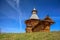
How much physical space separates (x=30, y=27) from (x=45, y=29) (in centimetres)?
395

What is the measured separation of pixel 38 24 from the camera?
130 feet

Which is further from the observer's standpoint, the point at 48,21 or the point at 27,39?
the point at 48,21

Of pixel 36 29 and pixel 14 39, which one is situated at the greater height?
pixel 36 29

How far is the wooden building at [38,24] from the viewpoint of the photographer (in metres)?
39.0

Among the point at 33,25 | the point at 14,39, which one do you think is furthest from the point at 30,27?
the point at 14,39

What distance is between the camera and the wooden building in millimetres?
39041

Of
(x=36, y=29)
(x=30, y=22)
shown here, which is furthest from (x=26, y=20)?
(x=36, y=29)

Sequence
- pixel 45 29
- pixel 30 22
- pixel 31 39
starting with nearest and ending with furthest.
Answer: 1. pixel 31 39
2. pixel 45 29
3. pixel 30 22

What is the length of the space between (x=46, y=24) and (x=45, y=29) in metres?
1.38

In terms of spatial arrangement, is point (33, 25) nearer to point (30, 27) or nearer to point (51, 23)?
point (30, 27)

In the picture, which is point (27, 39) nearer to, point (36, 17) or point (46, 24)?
point (46, 24)

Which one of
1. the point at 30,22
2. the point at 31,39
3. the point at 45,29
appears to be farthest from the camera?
the point at 30,22

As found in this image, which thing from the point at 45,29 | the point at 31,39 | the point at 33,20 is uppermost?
the point at 33,20

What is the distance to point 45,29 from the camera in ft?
128
